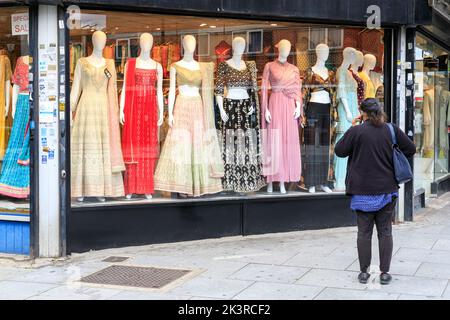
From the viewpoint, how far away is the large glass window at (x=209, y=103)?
24.4 ft

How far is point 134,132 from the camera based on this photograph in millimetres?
7785

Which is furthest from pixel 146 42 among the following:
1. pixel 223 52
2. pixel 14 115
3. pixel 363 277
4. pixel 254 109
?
pixel 363 277

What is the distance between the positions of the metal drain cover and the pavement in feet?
0.45

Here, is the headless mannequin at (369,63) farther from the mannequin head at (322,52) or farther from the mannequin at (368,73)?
the mannequin head at (322,52)

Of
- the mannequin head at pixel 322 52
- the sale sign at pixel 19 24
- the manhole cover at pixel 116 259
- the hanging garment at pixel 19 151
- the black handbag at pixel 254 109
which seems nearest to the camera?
the manhole cover at pixel 116 259

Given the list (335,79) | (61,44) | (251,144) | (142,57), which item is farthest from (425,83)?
(61,44)

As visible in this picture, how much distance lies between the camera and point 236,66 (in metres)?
8.21

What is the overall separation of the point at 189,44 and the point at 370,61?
2.63 metres

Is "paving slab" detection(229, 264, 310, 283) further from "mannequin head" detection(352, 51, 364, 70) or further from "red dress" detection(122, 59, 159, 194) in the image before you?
"mannequin head" detection(352, 51, 364, 70)

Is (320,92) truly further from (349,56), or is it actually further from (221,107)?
(221,107)

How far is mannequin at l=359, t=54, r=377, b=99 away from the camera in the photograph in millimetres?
8844

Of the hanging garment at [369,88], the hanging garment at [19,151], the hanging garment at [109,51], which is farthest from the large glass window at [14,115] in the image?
the hanging garment at [369,88]

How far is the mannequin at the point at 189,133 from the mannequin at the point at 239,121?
0.18 m
